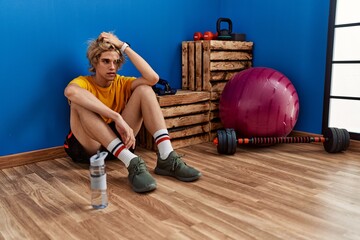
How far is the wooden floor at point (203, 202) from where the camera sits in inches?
50.6

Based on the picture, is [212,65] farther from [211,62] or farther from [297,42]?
[297,42]

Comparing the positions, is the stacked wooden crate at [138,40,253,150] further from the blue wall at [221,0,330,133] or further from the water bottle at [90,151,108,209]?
the water bottle at [90,151,108,209]

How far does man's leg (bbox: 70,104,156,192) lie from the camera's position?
1.68m

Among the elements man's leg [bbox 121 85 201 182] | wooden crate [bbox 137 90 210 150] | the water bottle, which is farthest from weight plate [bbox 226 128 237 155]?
the water bottle

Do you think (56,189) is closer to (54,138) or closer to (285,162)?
(54,138)

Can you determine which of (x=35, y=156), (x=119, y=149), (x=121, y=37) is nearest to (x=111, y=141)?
(x=119, y=149)

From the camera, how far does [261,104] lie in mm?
2260

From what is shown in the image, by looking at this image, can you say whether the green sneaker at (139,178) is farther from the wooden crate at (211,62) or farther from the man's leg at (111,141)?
the wooden crate at (211,62)

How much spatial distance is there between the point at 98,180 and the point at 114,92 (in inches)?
30.3

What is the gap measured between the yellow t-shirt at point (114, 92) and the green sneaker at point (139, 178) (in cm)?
42

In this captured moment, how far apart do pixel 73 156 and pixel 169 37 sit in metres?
1.24

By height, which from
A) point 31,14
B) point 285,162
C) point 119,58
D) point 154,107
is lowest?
point 285,162

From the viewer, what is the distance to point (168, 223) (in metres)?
1.35

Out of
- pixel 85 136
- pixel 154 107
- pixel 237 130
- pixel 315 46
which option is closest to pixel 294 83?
pixel 315 46
